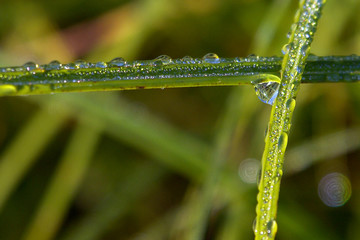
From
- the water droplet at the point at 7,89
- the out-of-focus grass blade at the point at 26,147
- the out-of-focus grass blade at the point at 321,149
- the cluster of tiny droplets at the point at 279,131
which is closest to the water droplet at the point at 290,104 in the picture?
the cluster of tiny droplets at the point at 279,131

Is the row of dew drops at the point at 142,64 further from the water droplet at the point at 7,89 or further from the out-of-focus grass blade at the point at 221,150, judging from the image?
the out-of-focus grass blade at the point at 221,150

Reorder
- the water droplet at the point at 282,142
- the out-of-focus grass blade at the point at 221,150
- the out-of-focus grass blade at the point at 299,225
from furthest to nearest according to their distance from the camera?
1. the out-of-focus grass blade at the point at 299,225
2. the out-of-focus grass blade at the point at 221,150
3. the water droplet at the point at 282,142

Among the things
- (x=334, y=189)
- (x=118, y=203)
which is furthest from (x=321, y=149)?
(x=118, y=203)

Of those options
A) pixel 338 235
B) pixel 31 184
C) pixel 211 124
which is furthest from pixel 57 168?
pixel 338 235

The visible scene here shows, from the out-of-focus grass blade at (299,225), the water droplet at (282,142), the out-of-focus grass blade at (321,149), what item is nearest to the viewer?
the water droplet at (282,142)

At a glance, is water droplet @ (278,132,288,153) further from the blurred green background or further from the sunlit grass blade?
the blurred green background

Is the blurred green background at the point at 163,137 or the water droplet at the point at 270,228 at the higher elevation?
the blurred green background at the point at 163,137

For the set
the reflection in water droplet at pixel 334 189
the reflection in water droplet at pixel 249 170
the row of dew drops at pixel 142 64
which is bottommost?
the row of dew drops at pixel 142 64

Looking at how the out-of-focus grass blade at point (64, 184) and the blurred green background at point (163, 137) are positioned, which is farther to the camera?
the out-of-focus grass blade at point (64, 184)

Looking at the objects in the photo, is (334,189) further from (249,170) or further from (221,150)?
(221,150)
